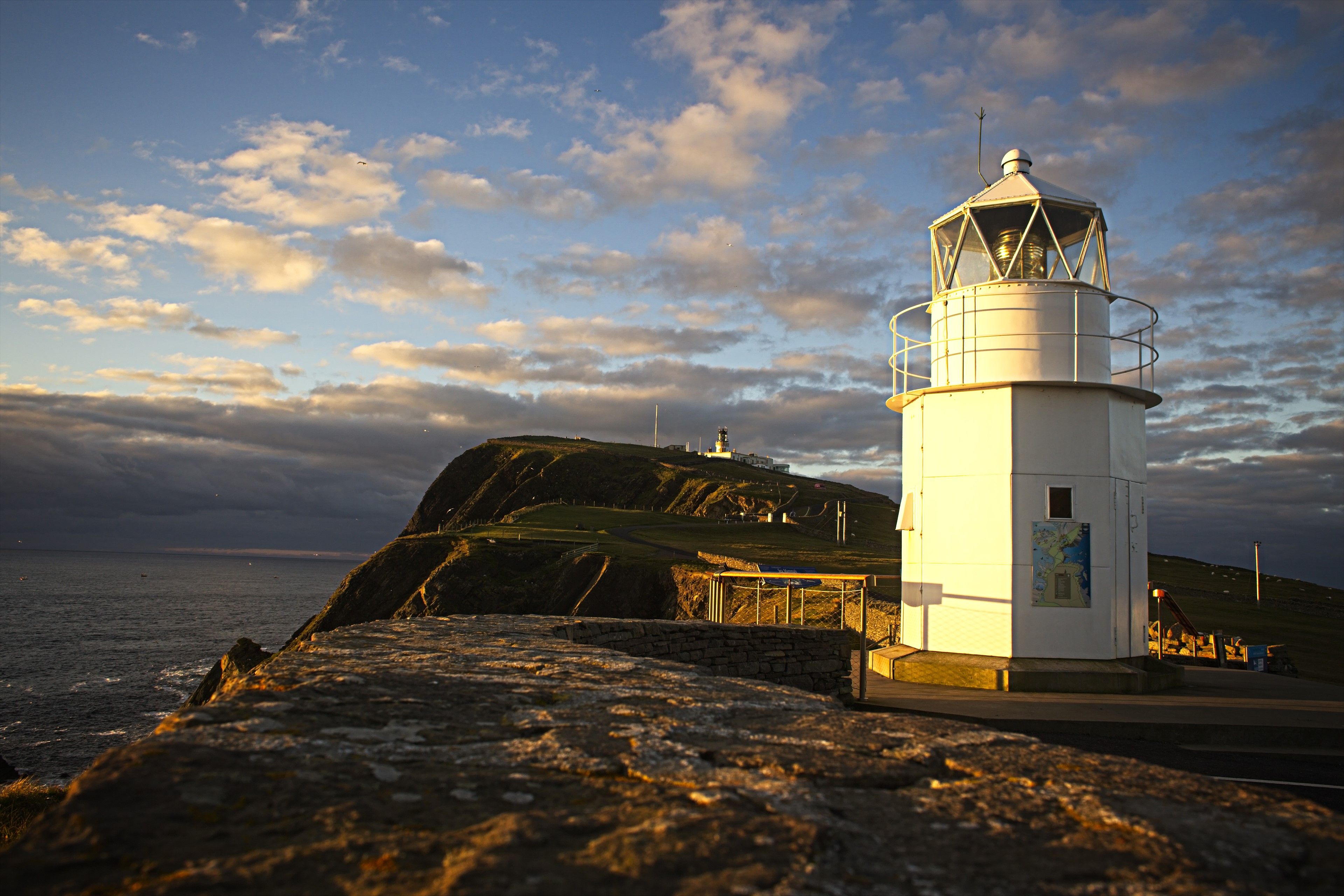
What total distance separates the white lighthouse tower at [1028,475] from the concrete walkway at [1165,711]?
60cm

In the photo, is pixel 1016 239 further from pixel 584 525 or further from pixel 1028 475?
pixel 584 525

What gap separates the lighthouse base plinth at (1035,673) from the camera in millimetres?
12656

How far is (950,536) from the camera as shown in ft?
45.3

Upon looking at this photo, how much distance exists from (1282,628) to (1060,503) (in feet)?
77.5

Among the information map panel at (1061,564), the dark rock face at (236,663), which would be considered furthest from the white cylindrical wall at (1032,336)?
the dark rock face at (236,663)

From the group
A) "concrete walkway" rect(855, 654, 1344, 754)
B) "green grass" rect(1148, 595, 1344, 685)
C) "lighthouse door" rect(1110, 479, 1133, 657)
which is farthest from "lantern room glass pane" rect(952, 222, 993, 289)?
"green grass" rect(1148, 595, 1344, 685)

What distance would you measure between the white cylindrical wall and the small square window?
1846mm

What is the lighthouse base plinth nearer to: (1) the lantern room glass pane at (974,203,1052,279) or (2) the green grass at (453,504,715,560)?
(1) the lantern room glass pane at (974,203,1052,279)

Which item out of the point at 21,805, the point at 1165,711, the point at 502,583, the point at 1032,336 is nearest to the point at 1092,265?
the point at 1032,336

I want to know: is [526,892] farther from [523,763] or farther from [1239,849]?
[1239,849]

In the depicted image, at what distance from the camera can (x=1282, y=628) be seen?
2944cm

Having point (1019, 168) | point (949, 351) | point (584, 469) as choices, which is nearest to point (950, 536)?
point (949, 351)

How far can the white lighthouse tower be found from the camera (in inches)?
513

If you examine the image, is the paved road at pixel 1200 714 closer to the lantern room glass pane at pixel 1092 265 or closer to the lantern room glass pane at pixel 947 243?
the lantern room glass pane at pixel 1092 265
